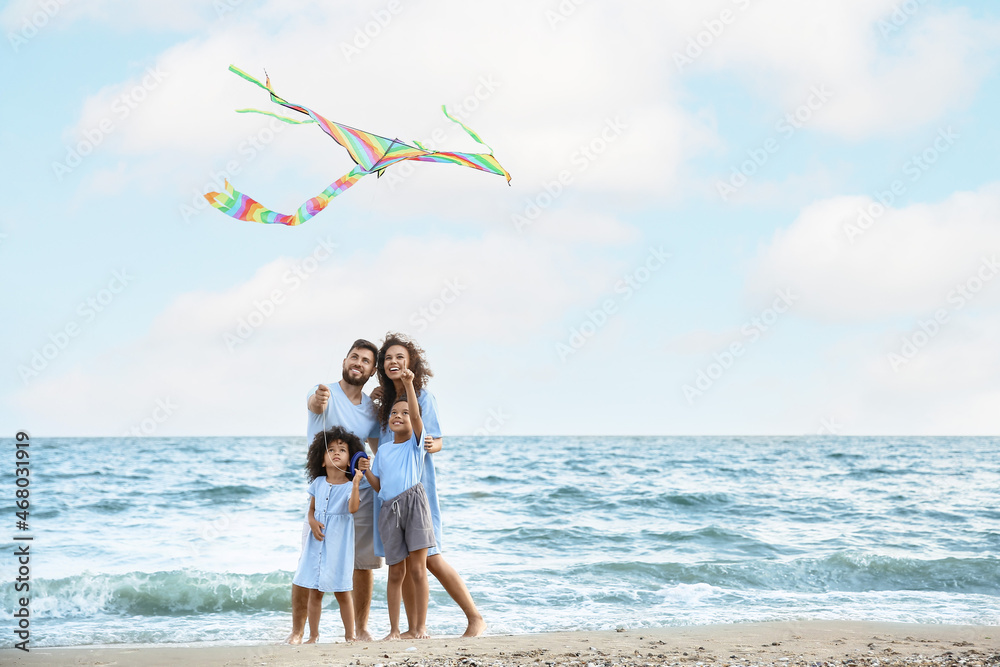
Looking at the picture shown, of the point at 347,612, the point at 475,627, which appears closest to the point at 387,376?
the point at 347,612

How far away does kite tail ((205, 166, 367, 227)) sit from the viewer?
4.75 meters

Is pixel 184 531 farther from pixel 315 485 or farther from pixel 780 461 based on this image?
pixel 780 461

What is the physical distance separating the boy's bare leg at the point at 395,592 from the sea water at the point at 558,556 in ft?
3.34

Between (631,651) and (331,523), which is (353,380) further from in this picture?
(631,651)

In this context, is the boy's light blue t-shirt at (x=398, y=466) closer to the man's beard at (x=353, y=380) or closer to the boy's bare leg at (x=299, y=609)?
the man's beard at (x=353, y=380)

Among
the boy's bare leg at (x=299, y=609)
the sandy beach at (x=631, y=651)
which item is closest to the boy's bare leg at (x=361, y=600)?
the boy's bare leg at (x=299, y=609)

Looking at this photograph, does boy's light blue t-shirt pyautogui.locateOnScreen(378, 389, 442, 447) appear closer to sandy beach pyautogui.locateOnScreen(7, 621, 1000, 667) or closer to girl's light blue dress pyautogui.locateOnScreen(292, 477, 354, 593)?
girl's light blue dress pyautogui.locateOnScreen(292, 477, 354, 593)

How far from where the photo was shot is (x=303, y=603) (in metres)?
4.97

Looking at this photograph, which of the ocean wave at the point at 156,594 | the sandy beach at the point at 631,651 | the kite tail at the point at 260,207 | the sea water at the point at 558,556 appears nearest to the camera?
the sandy beach at the point at 631,651

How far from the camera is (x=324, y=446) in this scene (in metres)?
4.93

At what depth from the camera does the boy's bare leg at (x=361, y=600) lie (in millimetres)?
5066

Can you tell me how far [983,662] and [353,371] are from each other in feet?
12.0

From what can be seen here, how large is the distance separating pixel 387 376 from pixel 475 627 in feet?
5.44

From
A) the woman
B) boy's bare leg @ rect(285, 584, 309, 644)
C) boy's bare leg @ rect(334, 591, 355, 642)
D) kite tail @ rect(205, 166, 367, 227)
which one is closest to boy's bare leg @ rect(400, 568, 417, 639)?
the woman
